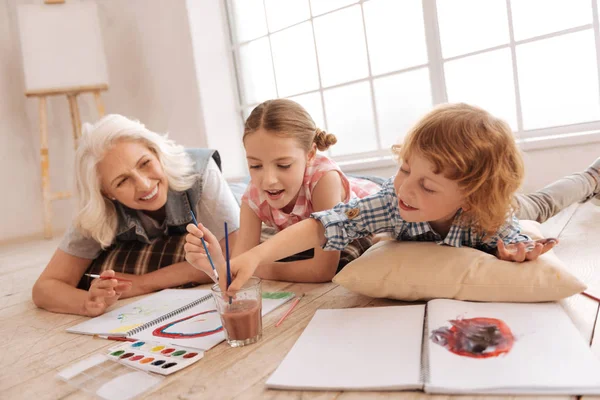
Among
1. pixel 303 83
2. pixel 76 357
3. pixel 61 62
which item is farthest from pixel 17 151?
pixel 76 357

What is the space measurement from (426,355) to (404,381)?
0.10 m

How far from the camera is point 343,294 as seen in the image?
128 cm

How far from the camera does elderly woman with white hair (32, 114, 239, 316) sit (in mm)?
1603

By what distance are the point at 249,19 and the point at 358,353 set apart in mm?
2994

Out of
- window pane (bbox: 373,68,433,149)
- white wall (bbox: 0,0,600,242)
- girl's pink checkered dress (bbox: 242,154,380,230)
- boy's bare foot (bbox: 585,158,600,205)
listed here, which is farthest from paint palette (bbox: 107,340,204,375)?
window pane (bbox: 373,68,433,149)

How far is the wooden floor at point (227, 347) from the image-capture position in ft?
2.74

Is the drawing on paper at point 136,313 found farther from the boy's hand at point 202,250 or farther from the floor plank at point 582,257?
the floor plank at point 582,257

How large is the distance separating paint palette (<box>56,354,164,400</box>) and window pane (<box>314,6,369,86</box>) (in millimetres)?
2355

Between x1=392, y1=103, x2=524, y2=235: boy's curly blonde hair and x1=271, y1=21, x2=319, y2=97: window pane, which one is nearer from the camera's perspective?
x1=392, y1=103, x2=524, y2=235: boy's curly blonde hair

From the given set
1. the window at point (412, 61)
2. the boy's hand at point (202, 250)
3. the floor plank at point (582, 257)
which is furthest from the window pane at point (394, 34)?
the boy's hand at point (202, 250)

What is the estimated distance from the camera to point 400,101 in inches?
111

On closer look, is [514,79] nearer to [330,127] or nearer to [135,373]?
[330,127]

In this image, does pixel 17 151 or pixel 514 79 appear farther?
pixel 17 151

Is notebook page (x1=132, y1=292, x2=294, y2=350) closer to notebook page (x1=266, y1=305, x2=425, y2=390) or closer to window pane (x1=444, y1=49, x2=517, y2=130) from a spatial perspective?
notebook page (x1=266, y1=305, x2=425, y2=390)
